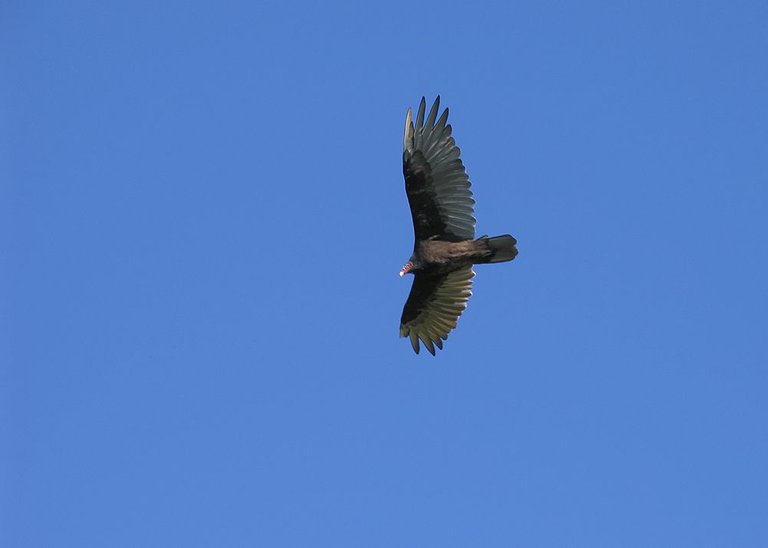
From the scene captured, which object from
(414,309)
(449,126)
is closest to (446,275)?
(414,309)

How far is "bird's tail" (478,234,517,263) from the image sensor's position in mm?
16609

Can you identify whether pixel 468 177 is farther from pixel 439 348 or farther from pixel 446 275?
pixel 439 348

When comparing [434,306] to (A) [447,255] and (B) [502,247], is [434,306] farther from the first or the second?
(B) [502,247]

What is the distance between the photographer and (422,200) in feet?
56.0

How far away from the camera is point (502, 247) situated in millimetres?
16656

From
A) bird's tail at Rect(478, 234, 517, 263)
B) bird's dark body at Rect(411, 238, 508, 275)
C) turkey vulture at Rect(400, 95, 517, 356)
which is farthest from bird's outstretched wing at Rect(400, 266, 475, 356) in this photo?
bird's tail at Rect(478, 234, 517, 263)

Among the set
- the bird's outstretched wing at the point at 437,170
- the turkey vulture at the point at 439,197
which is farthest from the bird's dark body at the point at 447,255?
the bird's outstretched wing at the point at 437,170

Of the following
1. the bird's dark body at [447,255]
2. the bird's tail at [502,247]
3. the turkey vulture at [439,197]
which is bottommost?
the bird's tail at [502,247]

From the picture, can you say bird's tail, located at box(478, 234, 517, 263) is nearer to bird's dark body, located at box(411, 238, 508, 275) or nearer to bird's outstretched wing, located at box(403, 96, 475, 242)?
bird's dark body, located at box(411, 238, 508, 275)

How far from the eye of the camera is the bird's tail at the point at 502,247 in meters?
16.6

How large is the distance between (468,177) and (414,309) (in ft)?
7.67

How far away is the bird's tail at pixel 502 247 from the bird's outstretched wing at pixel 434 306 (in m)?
1.05

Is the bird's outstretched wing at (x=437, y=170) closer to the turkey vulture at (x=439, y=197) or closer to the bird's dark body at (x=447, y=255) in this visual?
→ the turkey vulture at (x=439, y=197)

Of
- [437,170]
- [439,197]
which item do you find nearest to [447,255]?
[439,197]
